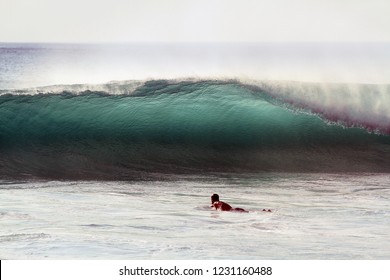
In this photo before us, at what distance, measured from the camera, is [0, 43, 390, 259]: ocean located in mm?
6930

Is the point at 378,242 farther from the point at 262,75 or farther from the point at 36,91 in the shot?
the point at 36,91

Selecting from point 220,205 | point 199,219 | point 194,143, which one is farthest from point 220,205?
point 194,143

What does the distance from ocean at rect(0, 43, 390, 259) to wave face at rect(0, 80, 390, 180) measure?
0.01 metres

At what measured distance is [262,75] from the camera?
857 centimetres

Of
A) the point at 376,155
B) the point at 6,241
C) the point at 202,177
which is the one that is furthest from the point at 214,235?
the point at 376,155

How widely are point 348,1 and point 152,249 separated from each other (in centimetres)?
346

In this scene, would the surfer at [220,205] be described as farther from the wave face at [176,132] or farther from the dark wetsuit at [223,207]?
the wave face at [176,132]

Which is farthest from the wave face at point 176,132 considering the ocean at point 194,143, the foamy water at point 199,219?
the foamy water at point 199,219

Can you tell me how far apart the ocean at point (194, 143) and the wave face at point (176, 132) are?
0.01 meters

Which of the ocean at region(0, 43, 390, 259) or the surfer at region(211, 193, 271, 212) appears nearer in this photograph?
the ocean at region(0, 43, 390, 259)

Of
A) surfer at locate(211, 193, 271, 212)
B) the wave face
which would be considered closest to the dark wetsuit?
surfer at locate(211, 193, 271, 212)

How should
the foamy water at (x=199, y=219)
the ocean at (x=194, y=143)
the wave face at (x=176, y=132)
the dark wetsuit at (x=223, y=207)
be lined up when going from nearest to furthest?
the foamy water at (x=199, y=219) → the ocean at (x=194, y=143) → the dark wetsuit at (x=223, y=207) → the wave face at (x=176, y=132)

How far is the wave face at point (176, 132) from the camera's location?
26.3 feet

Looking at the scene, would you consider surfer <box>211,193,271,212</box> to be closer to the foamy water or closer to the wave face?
the foamy water
